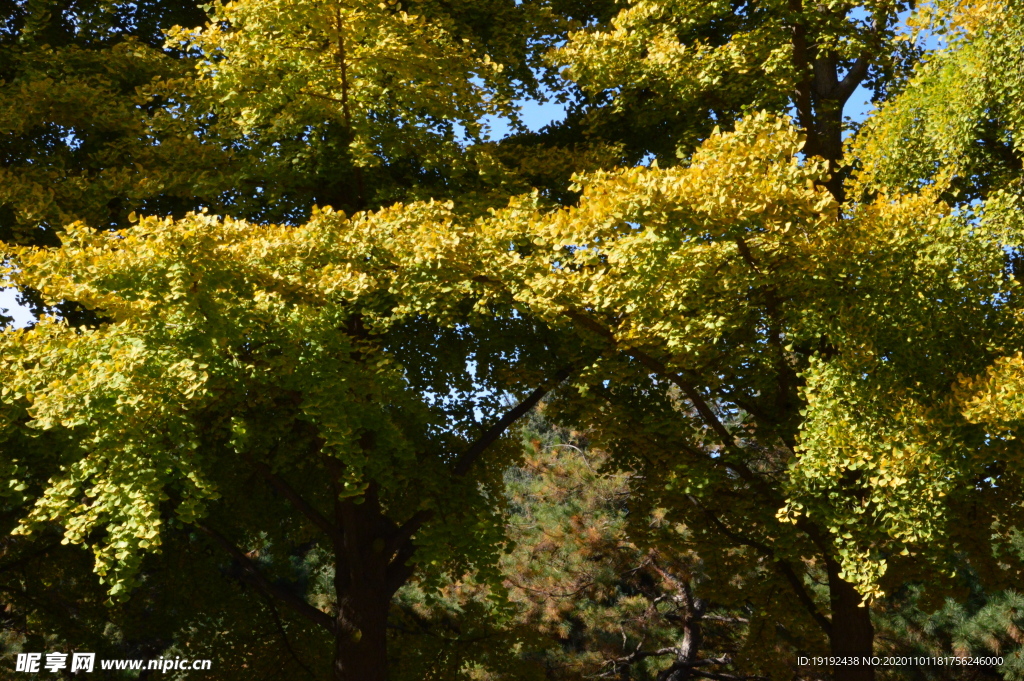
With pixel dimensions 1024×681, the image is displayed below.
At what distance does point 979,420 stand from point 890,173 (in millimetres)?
3265

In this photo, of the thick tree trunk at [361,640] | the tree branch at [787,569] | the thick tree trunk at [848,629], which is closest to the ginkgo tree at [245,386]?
the thick tree trunk at [361,640]

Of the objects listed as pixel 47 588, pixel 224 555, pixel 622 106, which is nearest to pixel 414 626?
pixel 224 555

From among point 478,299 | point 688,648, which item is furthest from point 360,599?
point 688,648

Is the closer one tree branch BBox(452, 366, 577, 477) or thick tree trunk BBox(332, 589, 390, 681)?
thick tree trunk BBox(332, 589, 390, 681)

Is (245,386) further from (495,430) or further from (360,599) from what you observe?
(495,430)

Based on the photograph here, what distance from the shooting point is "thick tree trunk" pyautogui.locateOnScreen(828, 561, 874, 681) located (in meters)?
9.38

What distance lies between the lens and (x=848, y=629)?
949 cm

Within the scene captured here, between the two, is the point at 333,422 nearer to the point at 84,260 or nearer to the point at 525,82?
the point at 84,260

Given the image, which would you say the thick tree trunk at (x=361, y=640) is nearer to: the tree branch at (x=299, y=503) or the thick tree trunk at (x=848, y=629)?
the tree branch at (x=299, y=503)

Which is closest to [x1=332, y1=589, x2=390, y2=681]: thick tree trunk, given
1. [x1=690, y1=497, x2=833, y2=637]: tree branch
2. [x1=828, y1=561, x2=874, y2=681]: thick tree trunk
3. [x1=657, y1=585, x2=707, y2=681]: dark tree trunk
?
[x1=690, y1=497, x2=833, y2=637]: tree branch

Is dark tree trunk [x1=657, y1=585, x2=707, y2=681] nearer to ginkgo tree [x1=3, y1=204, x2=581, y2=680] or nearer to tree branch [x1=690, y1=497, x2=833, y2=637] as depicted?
tree branch [x1=690, y1=497, x2=833, y2=637]

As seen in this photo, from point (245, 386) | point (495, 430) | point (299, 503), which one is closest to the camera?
point (245, 386)

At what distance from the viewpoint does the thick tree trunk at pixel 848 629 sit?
9.38 meters

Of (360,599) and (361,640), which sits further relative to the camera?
(360,599)
